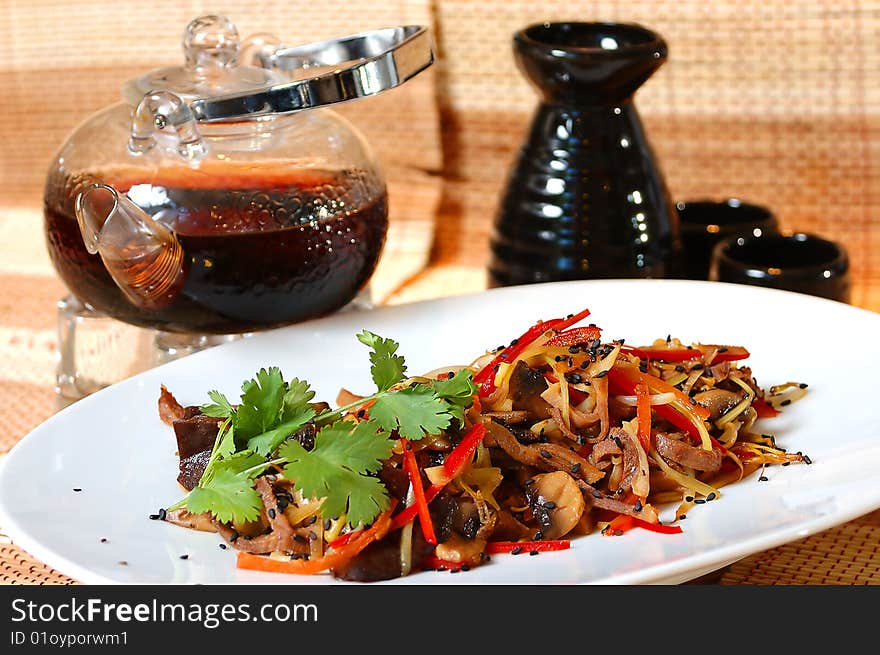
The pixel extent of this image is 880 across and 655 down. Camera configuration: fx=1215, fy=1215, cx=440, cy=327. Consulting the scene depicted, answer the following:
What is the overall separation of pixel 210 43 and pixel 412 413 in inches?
34.5

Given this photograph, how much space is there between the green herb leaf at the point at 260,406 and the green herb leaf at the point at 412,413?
5.1 inches

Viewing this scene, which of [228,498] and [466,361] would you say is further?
[466,361]

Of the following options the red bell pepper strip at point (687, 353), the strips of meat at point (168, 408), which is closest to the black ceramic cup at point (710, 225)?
the red bell pepper strip at point (687, 353)

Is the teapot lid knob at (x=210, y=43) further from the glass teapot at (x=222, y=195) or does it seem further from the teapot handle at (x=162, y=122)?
the teapot handle at (x=162, y=122)

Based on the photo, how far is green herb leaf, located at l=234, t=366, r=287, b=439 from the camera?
1.52 meters

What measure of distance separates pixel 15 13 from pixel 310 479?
2584 mm

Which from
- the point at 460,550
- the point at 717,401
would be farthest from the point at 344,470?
the point at 717,401

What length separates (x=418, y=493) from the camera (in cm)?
144

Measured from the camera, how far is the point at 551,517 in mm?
1463

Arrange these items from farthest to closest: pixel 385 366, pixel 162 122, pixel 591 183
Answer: pixel 591 183 → pixel 162 122 → pixel 385 366

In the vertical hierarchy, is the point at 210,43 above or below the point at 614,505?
above

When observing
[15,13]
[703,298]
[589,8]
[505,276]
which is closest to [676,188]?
[589,8]

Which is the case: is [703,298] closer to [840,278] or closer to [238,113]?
[840,278]

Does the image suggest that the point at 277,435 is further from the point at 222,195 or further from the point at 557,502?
the point at 222,195
